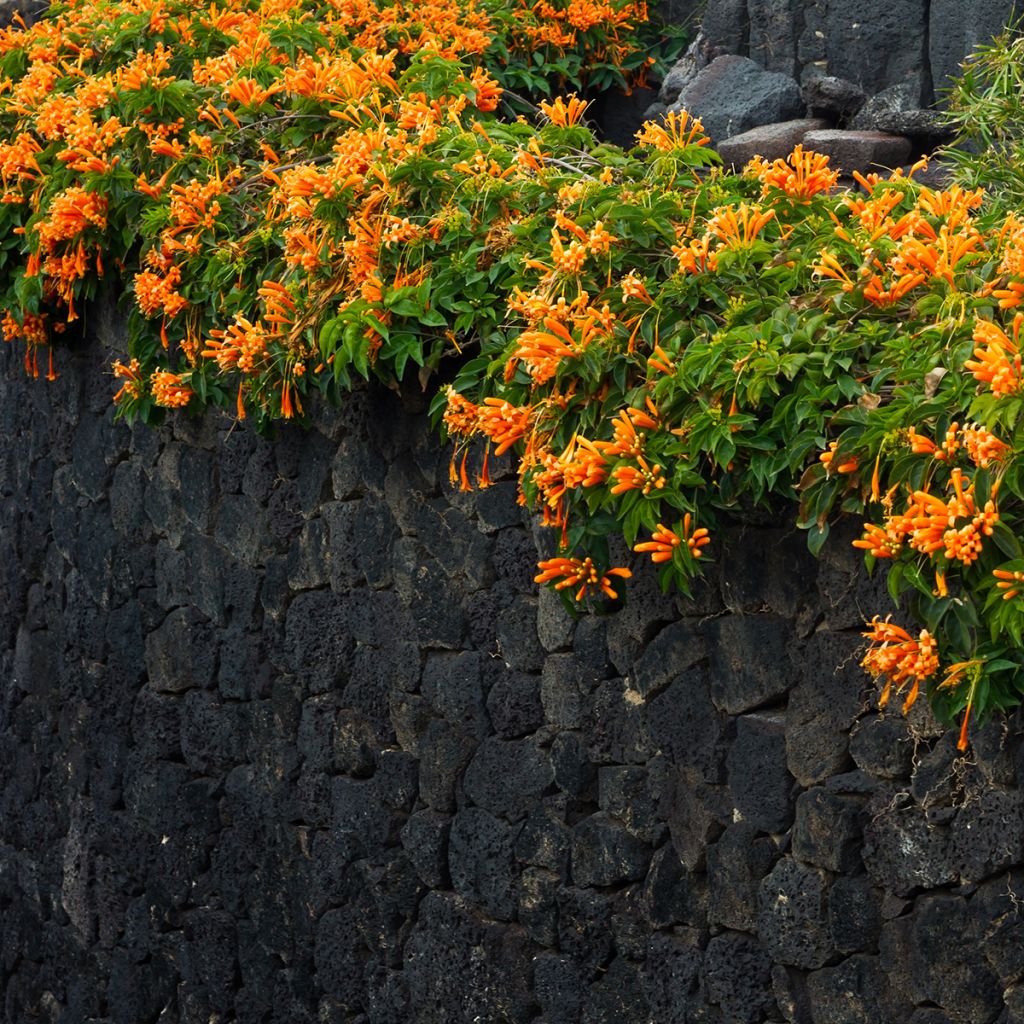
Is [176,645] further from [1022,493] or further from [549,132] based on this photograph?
[1022,493]

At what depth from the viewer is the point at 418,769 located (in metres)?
4.74

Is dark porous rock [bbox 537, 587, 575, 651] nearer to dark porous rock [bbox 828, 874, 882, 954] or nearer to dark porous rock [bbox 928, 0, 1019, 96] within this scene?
dark porous rock [bbox 828, 874, 882, 954]

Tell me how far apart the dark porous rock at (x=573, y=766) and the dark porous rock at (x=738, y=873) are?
0.45m

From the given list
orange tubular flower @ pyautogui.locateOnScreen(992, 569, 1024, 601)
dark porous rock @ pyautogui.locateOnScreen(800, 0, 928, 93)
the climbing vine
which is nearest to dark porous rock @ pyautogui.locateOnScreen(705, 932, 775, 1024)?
the climbing vine

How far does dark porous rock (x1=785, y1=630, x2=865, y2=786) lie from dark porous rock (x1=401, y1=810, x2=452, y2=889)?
51.8 inches

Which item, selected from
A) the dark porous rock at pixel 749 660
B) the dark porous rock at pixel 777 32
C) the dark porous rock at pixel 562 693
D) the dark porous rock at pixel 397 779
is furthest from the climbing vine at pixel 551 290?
the dark porous rock at pixel 777 32

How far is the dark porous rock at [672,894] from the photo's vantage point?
3893 millimetres

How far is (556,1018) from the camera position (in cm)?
429

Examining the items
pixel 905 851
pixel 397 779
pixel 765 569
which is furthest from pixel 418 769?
pixel 905 851

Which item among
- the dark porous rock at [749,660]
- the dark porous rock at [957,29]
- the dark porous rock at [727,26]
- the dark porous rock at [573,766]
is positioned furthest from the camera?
the dark porous rock at [727,26]

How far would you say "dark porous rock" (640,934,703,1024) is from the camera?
3.90m

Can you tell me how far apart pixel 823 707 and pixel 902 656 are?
51 cm

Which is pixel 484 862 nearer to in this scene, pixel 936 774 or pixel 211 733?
pixel 211 733

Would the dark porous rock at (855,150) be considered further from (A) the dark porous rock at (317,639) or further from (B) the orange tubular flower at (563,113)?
(A) the dark porous rock at (317,639)
